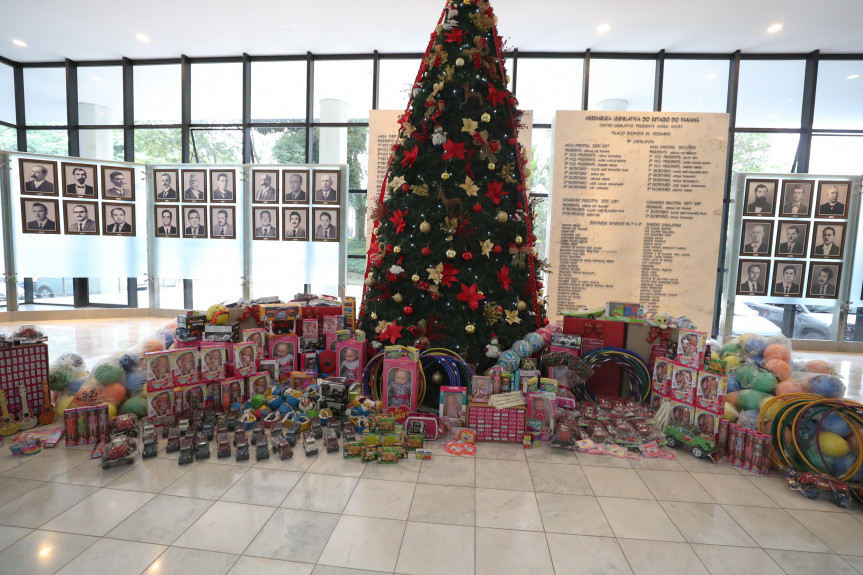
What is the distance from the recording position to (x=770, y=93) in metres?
6.79

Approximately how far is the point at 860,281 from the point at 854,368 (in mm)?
2020

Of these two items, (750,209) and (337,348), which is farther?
(750,209)

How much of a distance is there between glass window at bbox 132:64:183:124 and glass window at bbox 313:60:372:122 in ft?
8.35

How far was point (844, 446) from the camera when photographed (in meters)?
2.73

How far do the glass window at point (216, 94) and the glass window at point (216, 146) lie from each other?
21 cm

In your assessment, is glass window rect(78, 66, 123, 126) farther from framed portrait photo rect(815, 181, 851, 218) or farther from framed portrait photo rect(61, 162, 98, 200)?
framed portrait photo rect(815, 181, 851, 218)

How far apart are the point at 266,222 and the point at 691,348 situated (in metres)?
6.70

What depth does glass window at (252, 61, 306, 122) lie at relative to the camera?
293 inches

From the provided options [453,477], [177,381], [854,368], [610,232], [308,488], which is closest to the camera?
[308,488]

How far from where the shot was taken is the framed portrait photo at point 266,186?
740 centimetres

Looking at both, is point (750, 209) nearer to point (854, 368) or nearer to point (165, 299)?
point (854, 368)

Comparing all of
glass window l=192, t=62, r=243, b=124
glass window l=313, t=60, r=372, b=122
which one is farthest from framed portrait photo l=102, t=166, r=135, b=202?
glass window l=313, t=60, r=372, b=122

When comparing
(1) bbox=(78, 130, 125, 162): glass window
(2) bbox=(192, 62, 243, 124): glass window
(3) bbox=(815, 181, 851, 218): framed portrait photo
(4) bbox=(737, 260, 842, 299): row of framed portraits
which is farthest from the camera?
(1) bbox=(78, 130, 125, 162): glass window

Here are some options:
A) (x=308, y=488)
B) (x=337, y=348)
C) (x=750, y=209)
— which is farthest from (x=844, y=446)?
(x=750, y=209)
